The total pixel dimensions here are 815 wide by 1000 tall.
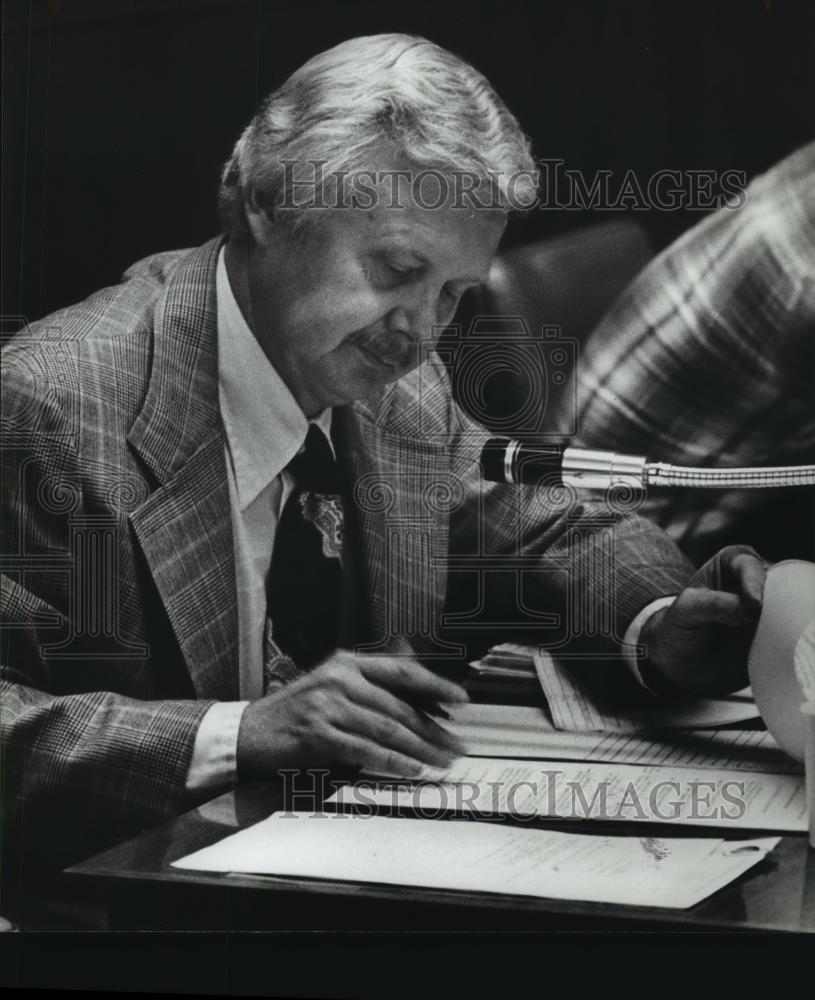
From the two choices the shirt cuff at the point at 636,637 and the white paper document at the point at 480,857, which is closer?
the white paper document at the point at 480,857

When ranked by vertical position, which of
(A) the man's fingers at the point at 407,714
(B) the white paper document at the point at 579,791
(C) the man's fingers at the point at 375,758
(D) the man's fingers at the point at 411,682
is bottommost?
(B) the white paper document at the point at 579,791

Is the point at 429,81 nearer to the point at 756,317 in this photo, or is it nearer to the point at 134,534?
the point at 756,317

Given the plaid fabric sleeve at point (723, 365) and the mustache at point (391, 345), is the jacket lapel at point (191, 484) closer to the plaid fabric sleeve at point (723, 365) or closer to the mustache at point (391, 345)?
the mustache at point (391, 345)

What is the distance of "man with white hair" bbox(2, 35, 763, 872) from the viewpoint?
2703mm

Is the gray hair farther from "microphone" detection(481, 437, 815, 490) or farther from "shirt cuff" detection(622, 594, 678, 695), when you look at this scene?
"shirt cuff" detection(622, 594, 678, 695)

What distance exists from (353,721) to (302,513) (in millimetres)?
455

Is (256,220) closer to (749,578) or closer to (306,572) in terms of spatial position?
(306,572)

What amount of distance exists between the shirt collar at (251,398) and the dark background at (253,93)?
21cm

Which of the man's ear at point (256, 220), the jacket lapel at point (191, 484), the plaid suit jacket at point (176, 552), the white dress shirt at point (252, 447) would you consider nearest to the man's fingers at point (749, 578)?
the plaid suit jacket at point (176, 552)

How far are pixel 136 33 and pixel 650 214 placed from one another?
1181 mm

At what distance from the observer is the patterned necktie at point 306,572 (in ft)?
8.94

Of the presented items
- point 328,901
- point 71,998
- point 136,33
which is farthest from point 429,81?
point 71,998

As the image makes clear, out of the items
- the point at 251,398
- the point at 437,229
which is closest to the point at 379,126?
the point at 437,229

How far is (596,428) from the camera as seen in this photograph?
2.74 m
